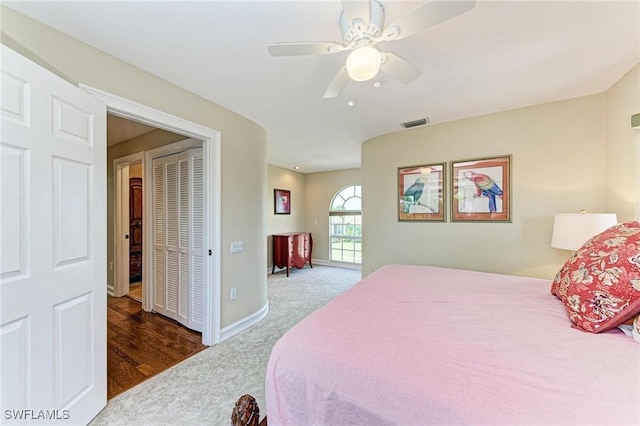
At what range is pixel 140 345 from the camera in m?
2.45

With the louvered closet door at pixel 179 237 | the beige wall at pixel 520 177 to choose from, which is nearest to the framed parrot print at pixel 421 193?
the beige wall at pixel 520 177

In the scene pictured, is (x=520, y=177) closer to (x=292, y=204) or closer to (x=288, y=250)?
(x=288, y=250)

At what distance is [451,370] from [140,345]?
2847 millimetres

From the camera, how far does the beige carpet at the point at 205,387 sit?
5.22 feet

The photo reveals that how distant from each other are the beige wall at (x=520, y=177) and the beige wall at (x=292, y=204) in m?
3.00

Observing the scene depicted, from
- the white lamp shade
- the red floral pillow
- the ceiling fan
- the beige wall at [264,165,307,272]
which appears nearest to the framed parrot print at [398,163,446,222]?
the white lamp shade

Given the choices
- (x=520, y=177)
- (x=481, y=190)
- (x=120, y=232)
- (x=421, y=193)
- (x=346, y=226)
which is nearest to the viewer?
(x=520, y=177)

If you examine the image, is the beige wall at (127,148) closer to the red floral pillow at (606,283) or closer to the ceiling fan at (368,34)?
the ceiling fan at (368,34)

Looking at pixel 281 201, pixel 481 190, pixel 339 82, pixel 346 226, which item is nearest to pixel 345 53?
pixel 339 82

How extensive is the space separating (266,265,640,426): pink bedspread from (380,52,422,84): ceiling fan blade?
4.55 ft

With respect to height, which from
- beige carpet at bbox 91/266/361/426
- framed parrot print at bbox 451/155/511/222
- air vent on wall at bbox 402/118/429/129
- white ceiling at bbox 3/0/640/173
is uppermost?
white ceiling at bbox 3/0/640/173

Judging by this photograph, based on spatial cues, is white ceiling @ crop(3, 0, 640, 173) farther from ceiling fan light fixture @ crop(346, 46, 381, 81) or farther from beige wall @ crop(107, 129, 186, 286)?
beige wall @ crop(107, 129, 186, 286)

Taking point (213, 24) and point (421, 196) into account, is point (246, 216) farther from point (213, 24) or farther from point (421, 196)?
point (421, 196)

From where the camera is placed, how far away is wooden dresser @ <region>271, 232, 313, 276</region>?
520 cm
